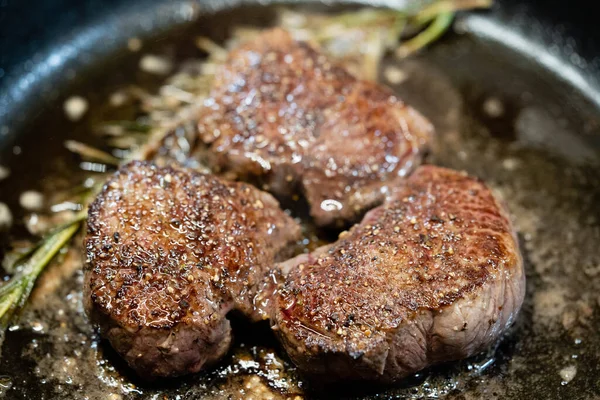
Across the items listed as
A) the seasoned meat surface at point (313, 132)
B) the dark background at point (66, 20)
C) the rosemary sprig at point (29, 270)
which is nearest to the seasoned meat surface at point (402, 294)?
the seasoned meat surface at point (313, 132)

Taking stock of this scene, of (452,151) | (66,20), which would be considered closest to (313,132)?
(452,151)

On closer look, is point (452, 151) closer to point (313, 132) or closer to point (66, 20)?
point (313, 132)

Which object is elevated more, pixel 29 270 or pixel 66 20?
pixel 66 20

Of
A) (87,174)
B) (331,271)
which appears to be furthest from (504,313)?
(87,174)

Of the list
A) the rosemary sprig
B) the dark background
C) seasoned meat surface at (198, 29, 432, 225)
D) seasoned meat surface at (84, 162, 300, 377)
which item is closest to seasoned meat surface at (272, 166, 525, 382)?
seasoned meat surface at (84, 162, 300, 377)

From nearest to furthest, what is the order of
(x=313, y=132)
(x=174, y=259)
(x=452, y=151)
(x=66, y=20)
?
1. (x=174, y=259)
2. (x=313, y=132)
3. (x=452, y=151)
4. (x=66, y=20)

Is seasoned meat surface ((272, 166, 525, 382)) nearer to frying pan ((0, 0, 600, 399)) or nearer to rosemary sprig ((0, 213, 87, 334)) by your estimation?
frying pan ((0, 0, 600, 399))

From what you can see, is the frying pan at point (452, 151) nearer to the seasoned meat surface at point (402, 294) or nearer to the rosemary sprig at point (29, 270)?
the rosemary sprig at point (29, 270)

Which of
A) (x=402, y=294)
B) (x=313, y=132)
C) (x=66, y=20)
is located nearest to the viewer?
(x=402, y=294)
